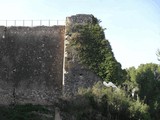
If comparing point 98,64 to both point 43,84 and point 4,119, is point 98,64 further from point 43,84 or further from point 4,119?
point 4,119

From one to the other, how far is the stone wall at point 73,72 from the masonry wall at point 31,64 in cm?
138

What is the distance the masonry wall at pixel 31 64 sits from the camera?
39375 mm

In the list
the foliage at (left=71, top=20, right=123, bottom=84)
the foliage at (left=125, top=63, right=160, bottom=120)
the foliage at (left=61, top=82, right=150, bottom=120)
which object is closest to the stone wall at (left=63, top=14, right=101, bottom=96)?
the foliage at (left=71, top=20, right=123, bottom=84)

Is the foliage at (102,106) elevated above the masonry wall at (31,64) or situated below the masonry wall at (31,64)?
below

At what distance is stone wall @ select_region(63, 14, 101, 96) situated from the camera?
1495 inches

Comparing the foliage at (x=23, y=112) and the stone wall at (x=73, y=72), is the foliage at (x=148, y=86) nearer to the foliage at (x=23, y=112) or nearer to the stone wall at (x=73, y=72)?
the stone wall at (x=73, y=72)

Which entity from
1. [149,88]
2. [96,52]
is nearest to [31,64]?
[96,52]

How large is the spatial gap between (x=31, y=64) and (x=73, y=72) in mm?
3774

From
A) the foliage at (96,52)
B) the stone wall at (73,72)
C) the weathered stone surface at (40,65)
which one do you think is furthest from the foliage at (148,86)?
the weathered stone surface at (40,65)

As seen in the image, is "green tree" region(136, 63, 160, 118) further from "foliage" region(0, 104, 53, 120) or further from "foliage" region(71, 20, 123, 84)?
"foliage" region(0, 104, 53, 120)

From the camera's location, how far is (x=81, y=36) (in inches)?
1554

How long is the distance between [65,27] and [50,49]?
1.82 m

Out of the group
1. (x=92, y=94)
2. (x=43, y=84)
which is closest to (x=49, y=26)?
(x=43, y=84)

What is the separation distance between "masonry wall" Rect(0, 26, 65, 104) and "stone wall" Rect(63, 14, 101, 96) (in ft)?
4.51
